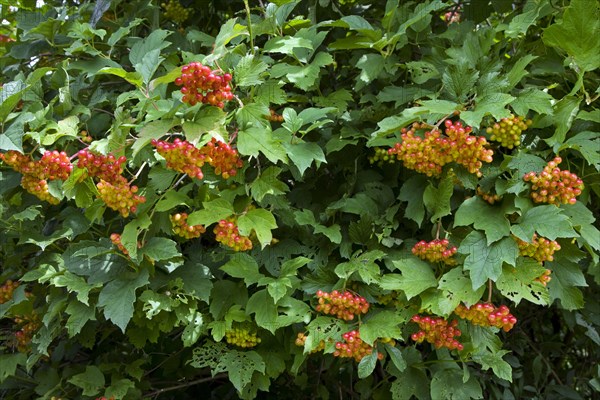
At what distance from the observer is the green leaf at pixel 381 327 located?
1.99 meters

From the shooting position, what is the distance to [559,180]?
6.31ft

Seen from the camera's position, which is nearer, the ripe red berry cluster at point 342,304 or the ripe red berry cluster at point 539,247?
the ripe red berry cluster at point 539,247

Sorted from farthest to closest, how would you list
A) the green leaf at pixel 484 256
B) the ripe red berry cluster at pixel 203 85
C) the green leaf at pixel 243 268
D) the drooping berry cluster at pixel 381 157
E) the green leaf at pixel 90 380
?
the green leaf at pixel 90 380
the drooping berry cluster at pixel 381 157
the green leaf at pixel 243 268
the green leaf at pixel 484 256
the ripe red berry cluster at pixel 203 85

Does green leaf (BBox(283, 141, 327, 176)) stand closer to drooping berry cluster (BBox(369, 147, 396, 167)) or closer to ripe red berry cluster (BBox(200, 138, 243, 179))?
ripe red berry cluster (BBox(200, 138, 243, 179))

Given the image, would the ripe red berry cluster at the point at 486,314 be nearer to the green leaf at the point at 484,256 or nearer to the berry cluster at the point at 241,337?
the green leaf at the point at 484,256

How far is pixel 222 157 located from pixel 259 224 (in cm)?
22

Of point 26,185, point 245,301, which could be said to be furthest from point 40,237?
point 245,301

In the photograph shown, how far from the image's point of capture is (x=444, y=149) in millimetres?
1946

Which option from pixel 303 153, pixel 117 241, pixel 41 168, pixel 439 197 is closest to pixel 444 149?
pixel 439 197

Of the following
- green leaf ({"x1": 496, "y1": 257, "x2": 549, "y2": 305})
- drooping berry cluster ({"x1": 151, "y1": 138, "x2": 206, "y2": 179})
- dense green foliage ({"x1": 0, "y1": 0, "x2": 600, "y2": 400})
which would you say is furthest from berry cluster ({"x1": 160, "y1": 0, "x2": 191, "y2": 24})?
green leaf ({"x1": 496, "y1": 257, "x2": 549, "y2": 305})

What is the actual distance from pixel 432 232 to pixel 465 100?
411 millimetres

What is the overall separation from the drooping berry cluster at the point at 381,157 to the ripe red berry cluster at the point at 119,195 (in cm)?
77

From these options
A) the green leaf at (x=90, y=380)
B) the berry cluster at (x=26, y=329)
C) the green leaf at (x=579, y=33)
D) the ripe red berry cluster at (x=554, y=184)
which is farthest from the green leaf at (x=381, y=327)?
the berry cluster at (x=26, y=329)

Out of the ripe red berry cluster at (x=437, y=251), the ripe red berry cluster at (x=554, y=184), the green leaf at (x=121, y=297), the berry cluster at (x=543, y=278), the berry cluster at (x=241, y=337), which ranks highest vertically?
the ripe red berry cluster at (x=554, y=184)
